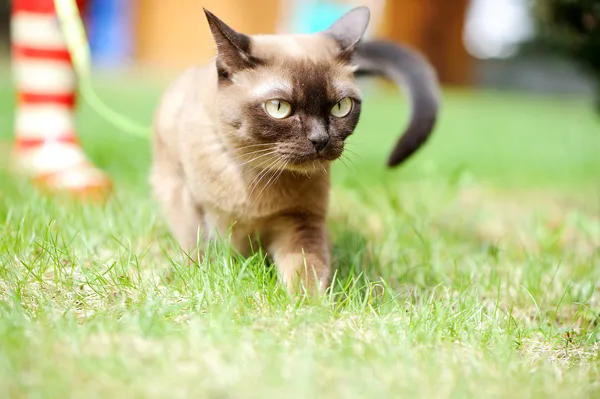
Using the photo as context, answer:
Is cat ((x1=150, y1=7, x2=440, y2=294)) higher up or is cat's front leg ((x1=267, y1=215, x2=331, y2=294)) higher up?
cat ((x1=150, y1=7, x2=440, y2=294))

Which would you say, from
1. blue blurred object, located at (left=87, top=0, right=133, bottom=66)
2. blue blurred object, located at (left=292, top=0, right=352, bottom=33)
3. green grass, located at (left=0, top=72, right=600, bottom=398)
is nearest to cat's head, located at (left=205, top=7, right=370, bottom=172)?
green grass, located at (left=0, top=72, right=600, bottom=398)

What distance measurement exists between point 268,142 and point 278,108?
0.09 m

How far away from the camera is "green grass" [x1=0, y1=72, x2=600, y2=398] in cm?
106

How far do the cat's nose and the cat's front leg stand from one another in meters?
0.28

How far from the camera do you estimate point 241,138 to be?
1573mm

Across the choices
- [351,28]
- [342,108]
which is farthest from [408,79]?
[342,108]

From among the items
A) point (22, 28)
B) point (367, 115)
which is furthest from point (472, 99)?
point (22, 28)

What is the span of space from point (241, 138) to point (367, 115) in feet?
18.2

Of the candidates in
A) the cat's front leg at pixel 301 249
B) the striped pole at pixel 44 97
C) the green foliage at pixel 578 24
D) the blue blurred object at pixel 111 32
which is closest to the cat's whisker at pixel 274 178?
the cat's front leg at pixel 301 249

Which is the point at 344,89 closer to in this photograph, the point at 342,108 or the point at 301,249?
the point at 342,108

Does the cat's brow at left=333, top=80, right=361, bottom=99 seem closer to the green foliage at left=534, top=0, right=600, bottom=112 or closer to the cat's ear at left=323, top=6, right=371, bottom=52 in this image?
the cat's ear at left=323, top=6, right=371, bottom=52

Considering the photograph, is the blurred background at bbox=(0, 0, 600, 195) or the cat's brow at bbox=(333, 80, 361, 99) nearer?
the cat's brow at bbox=(333, 80, 361, 99)

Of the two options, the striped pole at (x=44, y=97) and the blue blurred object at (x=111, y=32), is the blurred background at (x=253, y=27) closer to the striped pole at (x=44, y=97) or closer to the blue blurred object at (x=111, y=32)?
the blue blurred object at (x=111, y=32)

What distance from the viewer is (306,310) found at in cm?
134
